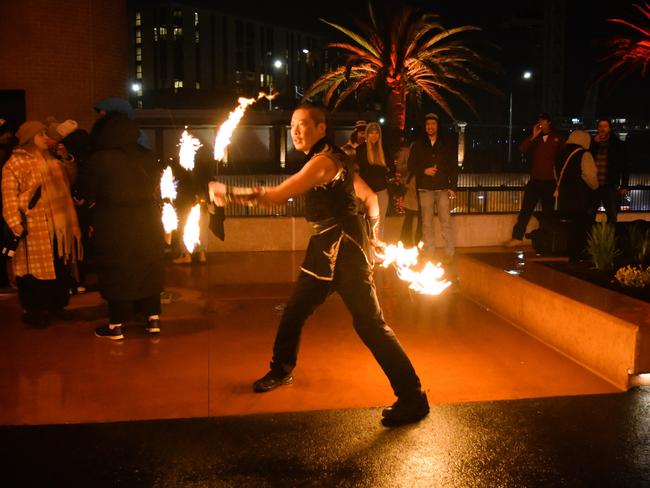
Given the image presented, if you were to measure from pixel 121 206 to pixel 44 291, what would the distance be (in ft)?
4.46

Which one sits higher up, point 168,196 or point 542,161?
point 542,161

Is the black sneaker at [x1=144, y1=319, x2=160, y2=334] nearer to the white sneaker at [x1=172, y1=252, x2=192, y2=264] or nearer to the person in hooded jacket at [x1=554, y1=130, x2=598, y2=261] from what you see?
the white sneaker at [x1=172, y1=252, x2=192, y2=264]

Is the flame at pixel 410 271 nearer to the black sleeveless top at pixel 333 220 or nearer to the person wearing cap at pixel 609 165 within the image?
the black sleeveless top at pixel 333 220

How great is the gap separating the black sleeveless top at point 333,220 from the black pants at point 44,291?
10.9ft

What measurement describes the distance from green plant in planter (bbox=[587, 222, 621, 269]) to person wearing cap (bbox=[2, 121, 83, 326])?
495cm

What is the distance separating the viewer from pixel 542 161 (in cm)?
1151

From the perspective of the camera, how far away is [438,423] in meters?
5.09

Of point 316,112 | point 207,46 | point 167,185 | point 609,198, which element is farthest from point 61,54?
point 207,46

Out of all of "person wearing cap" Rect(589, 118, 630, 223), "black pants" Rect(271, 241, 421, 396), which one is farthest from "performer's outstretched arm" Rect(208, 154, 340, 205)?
"person wearing cap" Rect(589, 118, 630, 223)

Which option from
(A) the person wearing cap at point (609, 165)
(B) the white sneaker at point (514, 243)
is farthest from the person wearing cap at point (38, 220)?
(A) the person wearing cap at point (609, 165)

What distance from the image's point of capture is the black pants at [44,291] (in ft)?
24.7

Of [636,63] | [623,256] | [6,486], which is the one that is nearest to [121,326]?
[6,486]

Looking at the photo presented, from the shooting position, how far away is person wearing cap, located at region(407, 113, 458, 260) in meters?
10.2

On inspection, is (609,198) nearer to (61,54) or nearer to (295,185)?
(295,185)
